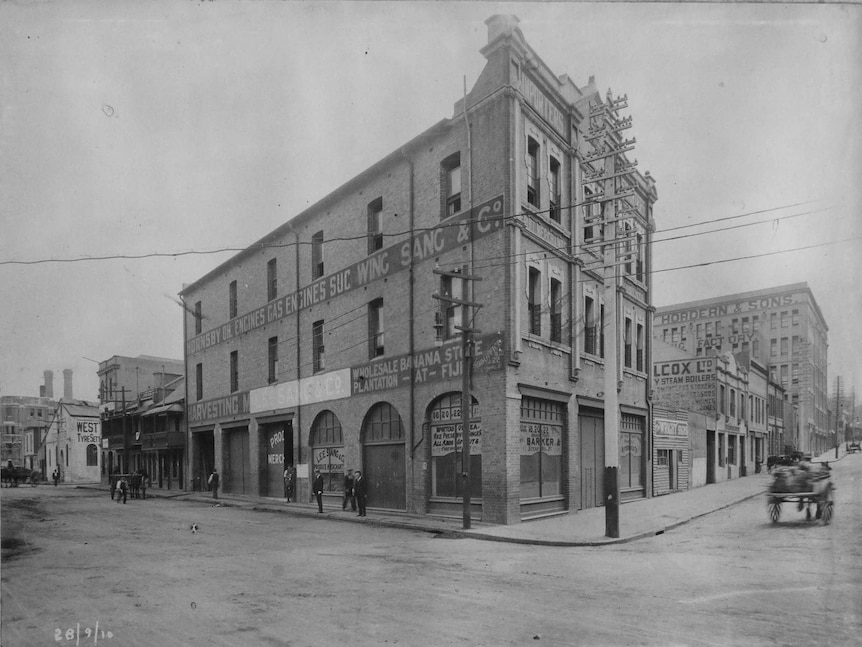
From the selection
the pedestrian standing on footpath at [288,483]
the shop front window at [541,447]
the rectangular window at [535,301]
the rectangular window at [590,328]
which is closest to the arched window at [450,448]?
the shop front window at [541,447]

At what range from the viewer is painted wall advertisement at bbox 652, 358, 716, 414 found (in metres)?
32.8

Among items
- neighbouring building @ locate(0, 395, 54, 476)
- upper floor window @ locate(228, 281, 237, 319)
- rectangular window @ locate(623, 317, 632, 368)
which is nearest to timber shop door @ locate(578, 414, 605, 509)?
rectangular window @ locate(623, 317, 632, 368)

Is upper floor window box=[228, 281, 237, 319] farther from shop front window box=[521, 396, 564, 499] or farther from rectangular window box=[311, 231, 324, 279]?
shop front window box=[521, 396, 564, 499]

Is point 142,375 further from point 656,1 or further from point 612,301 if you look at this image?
point 656,1

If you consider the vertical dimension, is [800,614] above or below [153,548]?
above

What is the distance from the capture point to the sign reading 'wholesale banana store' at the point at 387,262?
1795 centimetres

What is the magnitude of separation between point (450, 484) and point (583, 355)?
21.1ft

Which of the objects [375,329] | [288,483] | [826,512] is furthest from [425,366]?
[826,512]

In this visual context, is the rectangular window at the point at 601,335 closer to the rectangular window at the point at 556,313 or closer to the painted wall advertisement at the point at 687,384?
the rectangular window at the point at 556,313

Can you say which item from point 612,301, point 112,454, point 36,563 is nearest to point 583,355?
point 612,301

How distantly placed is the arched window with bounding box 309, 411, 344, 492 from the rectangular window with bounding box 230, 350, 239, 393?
8.65 m

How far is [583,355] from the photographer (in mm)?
20625

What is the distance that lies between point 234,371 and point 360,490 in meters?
15.0

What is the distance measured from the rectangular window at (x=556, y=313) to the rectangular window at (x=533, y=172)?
272 cm
